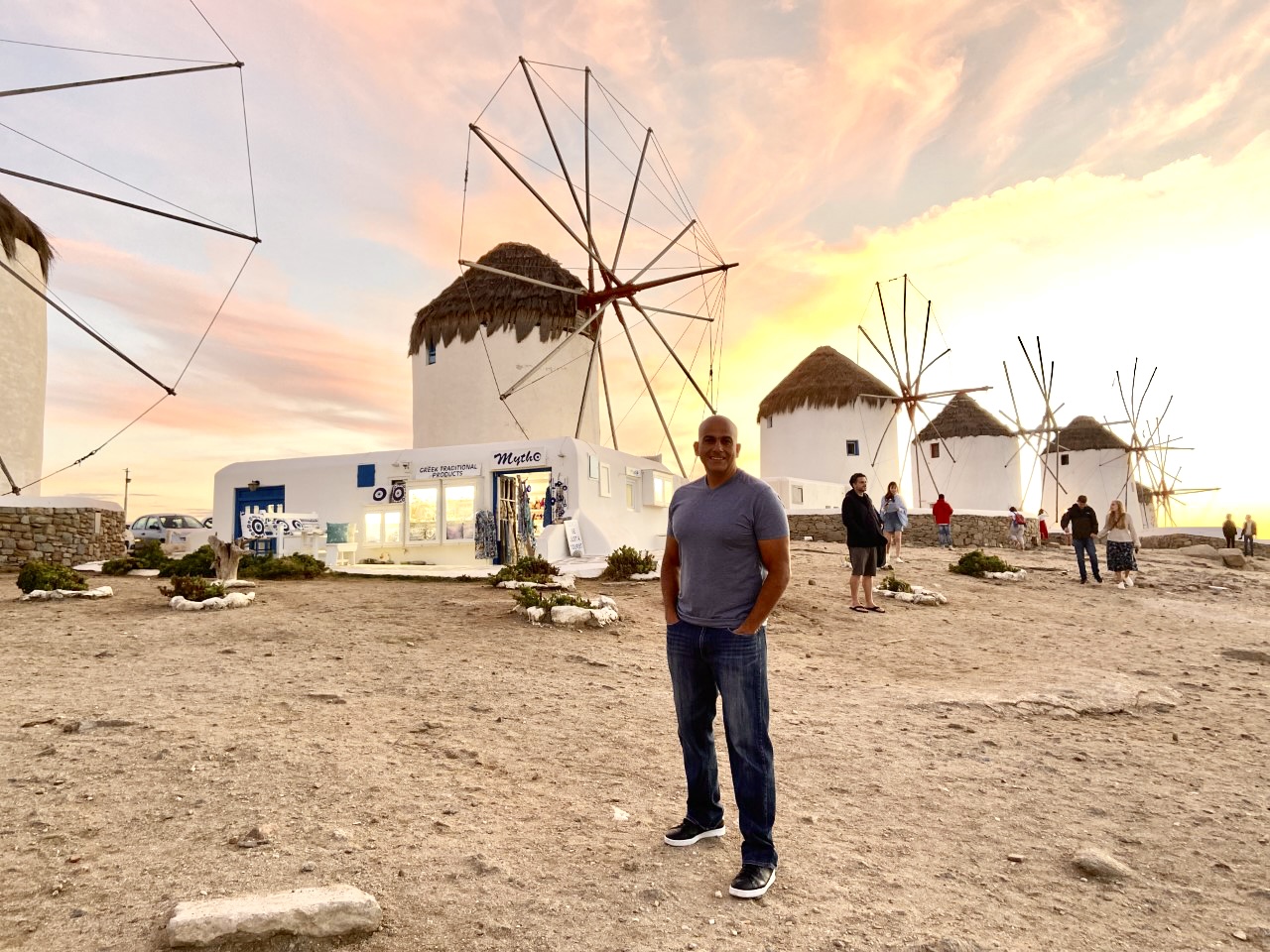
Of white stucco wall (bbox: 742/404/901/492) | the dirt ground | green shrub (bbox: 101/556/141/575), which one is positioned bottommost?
the dirt ground

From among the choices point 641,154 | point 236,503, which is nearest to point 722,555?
point 641,154

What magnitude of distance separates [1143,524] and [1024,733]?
187 feet

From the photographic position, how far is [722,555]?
3191mm

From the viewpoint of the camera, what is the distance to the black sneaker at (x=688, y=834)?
3418mm

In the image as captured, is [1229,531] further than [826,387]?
No

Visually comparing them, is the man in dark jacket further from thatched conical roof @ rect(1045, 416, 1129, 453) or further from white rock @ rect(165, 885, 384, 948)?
thatched conical roof @ rect(1045, 416, 1129, 453)

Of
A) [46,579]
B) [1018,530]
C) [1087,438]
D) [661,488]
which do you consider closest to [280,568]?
[46,579]

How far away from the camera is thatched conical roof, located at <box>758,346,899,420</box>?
3656 centimetres

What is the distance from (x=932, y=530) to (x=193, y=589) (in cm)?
2488

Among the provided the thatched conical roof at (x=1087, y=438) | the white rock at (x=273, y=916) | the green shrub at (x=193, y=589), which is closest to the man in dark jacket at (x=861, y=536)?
the white rock at (x=273, y=916)

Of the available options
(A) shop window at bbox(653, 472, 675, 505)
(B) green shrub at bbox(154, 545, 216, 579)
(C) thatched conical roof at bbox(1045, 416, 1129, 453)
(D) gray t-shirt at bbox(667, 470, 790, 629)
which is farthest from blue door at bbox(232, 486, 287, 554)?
(C) thatched conical roof at bbox(1045, 416, 1129, 453)

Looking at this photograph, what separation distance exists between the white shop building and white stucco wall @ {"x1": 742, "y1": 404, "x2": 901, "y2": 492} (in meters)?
16.3

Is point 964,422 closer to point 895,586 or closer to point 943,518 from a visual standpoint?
point 943,518

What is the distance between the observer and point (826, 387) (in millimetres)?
36969
